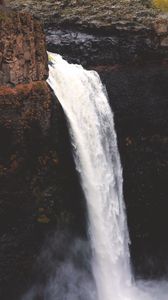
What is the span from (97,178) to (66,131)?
145 cm

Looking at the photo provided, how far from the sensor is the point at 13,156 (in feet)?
29.3

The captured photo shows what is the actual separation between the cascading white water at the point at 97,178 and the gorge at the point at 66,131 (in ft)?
1.02

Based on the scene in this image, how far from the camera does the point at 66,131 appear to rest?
33.0ft

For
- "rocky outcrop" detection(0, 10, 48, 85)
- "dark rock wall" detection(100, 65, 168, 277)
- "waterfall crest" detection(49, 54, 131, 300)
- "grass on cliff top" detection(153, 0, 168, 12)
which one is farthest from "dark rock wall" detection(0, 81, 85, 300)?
"grass on cliff top" detection(153, 0, 168, 12)

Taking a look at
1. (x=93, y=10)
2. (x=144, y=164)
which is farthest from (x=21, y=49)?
(x=93, y=10)

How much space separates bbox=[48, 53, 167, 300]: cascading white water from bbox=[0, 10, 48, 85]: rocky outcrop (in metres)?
0.94

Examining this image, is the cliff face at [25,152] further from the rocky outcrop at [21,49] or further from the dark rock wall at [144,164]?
the dark rock wall at [144,164]

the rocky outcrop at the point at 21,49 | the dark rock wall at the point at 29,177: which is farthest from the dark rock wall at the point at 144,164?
the rocky outcrop at the point at 21,49

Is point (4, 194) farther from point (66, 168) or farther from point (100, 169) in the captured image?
point (100, 169)

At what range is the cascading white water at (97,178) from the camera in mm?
10305

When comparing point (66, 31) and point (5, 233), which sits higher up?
→ point (66, 31)

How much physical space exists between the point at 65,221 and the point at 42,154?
6.13ft

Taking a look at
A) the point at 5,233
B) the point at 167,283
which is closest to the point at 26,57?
the point at 5,233

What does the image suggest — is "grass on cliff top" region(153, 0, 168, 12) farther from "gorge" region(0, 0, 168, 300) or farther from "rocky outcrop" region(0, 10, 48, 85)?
"rocky outcrop" region(0, 10, 48, 85)
